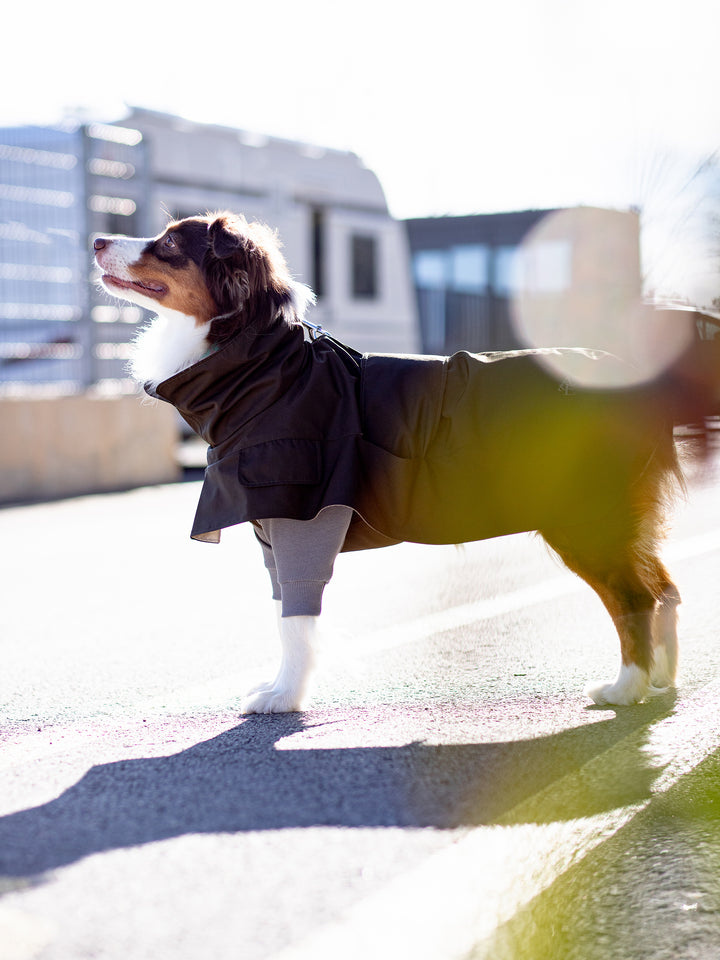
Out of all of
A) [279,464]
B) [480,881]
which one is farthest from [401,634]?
[480,881]

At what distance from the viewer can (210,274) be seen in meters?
3.77

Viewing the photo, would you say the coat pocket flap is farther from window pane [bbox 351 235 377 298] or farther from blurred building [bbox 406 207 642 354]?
blurred building [bbox 406 207 642 354]

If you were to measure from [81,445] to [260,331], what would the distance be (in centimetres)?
863

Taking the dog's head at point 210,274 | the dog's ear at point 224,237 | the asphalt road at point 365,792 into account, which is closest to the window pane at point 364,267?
the asphalt road at point 365,792

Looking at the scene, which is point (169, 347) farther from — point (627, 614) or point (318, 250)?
point (318, 250)

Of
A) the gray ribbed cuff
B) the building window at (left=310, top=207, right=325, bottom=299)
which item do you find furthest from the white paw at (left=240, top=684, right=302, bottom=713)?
the building window at (left=310, top=207, right=325, bottom=299)

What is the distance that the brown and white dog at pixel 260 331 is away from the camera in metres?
3.58

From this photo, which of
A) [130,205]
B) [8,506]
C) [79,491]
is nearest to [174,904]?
[8,506]

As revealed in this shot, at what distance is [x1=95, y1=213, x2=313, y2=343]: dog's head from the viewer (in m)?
3.72

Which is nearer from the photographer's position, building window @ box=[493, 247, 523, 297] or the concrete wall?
the concrete wall

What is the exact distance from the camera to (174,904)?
215cm

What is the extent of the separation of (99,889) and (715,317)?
2.42 metres

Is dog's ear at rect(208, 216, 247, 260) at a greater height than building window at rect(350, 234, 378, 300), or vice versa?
building window at rect(350, 234, 378, 300)

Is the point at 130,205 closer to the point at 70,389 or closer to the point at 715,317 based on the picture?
the point at 70,389
